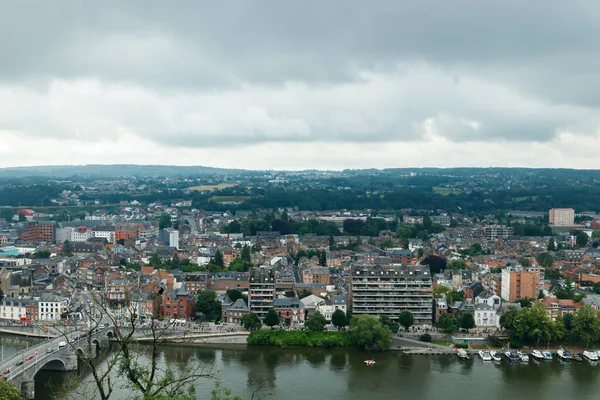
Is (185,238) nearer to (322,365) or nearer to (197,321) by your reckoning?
(197,321)

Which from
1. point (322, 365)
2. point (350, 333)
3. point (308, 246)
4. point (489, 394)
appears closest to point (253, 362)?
point (322, 365)

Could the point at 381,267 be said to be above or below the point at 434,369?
→ above

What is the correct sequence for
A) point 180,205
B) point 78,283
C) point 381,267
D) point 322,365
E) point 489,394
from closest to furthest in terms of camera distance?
point 489,394 → point 322,365 → point 381,267 → point 78,283 → point 180,205

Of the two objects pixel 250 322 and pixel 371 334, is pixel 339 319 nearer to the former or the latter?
pixel 371 334

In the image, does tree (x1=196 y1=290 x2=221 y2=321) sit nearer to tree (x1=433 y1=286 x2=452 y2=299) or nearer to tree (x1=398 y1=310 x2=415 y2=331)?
tree (x1=398 y1=310 x2=415 y2=331)

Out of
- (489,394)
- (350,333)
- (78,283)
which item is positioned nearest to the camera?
(489,394)

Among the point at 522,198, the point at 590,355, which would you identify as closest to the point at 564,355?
the point at 590,355
